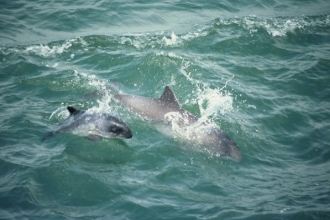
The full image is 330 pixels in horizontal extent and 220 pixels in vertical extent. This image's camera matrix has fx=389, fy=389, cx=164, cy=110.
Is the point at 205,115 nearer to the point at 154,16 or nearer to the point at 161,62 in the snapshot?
the point at 161,62

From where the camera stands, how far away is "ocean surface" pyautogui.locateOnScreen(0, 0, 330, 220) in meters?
9.68

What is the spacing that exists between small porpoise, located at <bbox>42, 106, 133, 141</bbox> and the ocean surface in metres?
0.34

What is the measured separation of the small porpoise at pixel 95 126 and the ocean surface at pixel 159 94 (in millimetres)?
343

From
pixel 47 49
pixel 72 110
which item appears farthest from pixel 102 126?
pixel 47 49

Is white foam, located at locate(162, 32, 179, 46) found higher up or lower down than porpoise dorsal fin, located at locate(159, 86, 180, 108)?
higher up

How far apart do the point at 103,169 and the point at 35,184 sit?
1778 mm

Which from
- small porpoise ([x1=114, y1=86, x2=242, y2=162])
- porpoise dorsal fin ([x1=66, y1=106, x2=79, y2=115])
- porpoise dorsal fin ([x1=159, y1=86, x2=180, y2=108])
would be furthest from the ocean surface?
porpoise dorsal fin ([x1=159, y1=86, x2=180, y2=108])

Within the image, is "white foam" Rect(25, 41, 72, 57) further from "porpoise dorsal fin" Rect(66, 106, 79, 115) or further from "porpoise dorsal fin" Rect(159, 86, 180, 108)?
"porpoise dorsal fin" Rect(159, 86, 180, 108)

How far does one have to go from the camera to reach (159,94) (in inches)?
577

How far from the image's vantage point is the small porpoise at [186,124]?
11.6m

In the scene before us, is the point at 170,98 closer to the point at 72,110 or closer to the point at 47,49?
the point at 72,110

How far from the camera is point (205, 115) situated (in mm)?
13234

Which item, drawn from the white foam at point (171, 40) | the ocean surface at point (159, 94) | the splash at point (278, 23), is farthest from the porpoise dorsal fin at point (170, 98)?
the splash at point (278, 23)

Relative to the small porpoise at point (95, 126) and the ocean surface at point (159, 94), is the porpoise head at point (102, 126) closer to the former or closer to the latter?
the small porpoise at point (95, 126)
